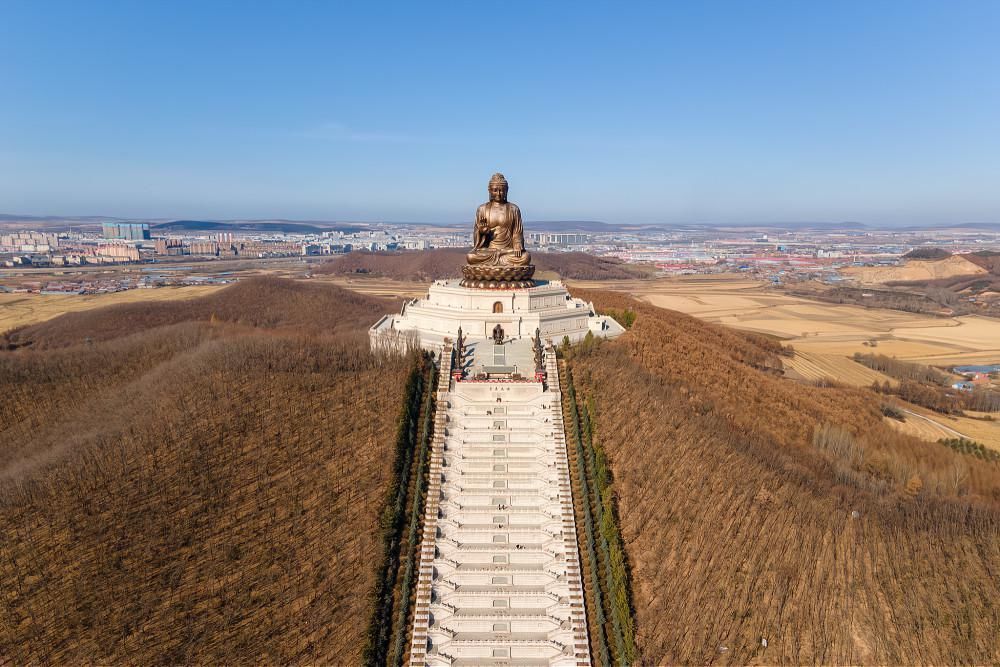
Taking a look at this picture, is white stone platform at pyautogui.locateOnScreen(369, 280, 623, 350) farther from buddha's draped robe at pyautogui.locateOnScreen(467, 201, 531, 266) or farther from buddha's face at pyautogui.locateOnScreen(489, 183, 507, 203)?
buddha's face at pyautogui.locateOnScreen(489, 183, 507, 203)

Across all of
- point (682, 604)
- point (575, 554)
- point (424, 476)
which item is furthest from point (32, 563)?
point (682, 604)

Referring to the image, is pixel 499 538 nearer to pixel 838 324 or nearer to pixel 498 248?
pixel 498 248

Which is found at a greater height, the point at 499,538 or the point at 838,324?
the point at 499,538

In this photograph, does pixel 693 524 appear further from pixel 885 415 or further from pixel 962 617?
pixel 885 415

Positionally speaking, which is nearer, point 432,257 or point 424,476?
point 424,476

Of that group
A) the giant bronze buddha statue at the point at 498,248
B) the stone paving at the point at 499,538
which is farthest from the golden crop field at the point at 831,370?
the stone paving at the point at 499,538

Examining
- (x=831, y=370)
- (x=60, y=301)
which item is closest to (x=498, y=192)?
(x=831, y=370)
